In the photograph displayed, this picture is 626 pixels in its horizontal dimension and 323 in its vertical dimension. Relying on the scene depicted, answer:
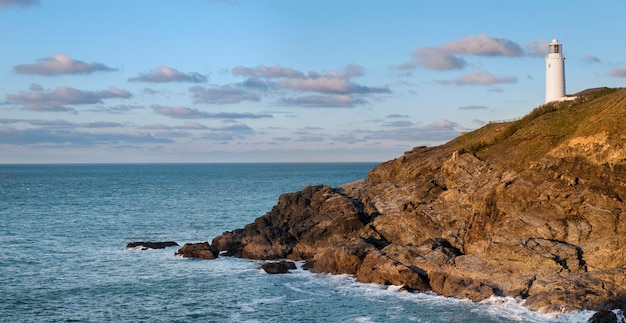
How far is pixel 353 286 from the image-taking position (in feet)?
170

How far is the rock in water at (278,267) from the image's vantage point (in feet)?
189

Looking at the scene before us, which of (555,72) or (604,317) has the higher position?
(555,72)

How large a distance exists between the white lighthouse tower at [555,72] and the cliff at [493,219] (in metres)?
7.71

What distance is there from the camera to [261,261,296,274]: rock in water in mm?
57469

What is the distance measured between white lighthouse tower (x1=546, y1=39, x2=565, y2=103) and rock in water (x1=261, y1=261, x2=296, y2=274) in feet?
137

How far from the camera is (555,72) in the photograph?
263 ft

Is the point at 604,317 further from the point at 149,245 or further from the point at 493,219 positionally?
the point at 149,245

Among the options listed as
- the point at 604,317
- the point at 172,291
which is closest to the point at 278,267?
the point at 172,291

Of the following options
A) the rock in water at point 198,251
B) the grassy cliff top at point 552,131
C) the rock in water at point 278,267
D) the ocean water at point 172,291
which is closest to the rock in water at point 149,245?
the ocean water at point 172,291

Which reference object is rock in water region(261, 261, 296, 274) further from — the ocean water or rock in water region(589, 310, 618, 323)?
rock in water region(589, 310, 618, 323)

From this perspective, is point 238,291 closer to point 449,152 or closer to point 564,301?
point 564,301

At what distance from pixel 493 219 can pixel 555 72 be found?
34214 mm

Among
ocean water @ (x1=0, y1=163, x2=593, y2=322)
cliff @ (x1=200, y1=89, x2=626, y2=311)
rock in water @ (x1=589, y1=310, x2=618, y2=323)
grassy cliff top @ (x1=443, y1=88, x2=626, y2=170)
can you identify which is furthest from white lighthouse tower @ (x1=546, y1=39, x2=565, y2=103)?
rock in water @ (x1=589, y1=310, x2=618, y2=323)

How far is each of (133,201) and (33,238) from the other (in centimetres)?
5630
